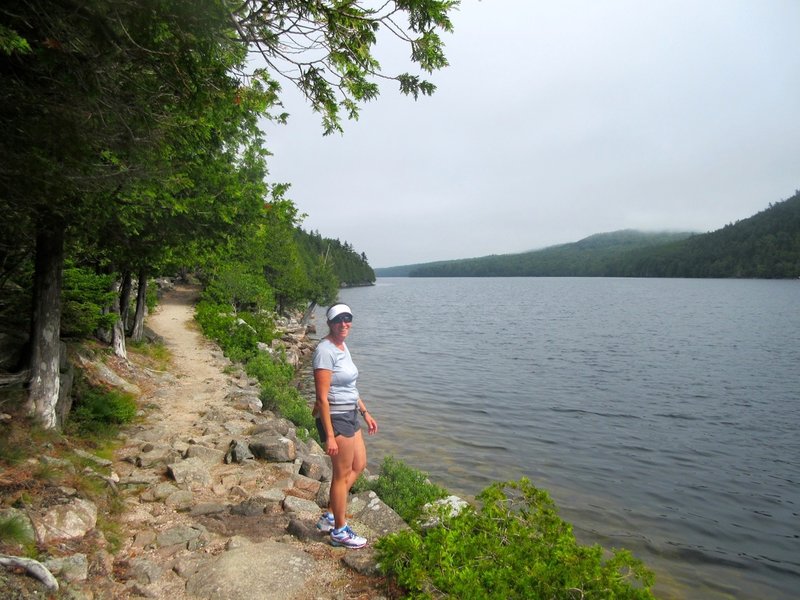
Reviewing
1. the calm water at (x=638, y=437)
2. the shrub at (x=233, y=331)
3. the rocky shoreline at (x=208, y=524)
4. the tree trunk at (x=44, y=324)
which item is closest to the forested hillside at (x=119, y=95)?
the tree trunk at (x=44, y=324)

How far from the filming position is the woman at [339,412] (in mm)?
5047

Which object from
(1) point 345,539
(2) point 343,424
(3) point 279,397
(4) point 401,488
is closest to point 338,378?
(2) point 343,424

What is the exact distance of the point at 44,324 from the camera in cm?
741

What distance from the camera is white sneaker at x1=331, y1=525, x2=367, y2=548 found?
5.47 m

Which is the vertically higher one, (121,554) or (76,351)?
(76,351)

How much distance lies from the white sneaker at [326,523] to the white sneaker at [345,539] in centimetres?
23

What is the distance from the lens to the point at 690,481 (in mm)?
12312

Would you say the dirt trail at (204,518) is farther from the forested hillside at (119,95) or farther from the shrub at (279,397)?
the forested hillside at (119,95)

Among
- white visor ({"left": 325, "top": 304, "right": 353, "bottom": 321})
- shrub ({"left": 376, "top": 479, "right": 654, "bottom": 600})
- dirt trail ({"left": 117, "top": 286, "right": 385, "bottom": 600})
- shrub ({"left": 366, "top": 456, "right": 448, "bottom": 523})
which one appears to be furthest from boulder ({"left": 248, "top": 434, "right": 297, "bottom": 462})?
white visor ({"left": 325, "top": 304, "right": 353, "bottom": 321})

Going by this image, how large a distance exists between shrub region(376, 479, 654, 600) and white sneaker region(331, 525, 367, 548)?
249 millimetres

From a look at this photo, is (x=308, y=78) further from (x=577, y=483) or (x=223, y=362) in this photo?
(x=223, y=362)

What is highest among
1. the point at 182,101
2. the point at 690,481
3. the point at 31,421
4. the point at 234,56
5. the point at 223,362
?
the point at 234,56

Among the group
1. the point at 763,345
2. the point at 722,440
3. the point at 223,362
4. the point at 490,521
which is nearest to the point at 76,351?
the point at 223,362

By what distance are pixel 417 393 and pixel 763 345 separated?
1091 inches
